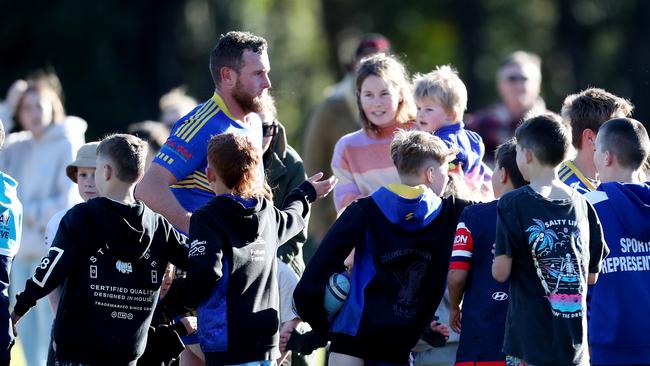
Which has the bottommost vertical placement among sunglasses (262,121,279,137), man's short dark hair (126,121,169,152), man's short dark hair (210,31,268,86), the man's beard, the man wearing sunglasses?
sunglasses (262,121,279,137)

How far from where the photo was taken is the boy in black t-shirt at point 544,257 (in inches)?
217

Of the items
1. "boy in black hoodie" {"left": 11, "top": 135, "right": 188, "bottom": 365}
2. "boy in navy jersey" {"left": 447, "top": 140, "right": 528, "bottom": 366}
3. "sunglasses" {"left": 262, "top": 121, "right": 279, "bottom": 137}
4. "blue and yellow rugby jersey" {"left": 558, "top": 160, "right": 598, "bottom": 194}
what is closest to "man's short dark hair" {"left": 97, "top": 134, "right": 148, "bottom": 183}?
"boy in black hoodie" {"left": 11, "top": 135, "right": 188, "bottom": 365}

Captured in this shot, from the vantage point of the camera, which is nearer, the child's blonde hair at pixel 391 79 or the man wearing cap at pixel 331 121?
the child's blonde hair at pixel 391 79

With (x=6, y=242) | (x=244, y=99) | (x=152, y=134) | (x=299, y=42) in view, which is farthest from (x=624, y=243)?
(x=299, y=42)

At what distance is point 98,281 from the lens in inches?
226

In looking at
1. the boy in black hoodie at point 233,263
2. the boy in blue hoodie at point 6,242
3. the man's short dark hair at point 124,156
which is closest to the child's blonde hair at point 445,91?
the boy in black hoodie at point 233,263

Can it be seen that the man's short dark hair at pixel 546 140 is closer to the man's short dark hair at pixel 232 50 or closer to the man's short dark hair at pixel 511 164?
the man's short dark hair at pixel 511 164

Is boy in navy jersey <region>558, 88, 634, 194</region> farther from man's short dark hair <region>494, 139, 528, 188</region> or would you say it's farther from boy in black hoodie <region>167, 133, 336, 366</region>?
boy in black hoodie <region>167, 133, 336, 366</region>

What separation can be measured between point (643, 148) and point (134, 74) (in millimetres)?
16092

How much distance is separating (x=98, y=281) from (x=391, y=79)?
90.1 inches

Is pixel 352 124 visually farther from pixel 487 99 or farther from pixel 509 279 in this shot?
pixel 487 99

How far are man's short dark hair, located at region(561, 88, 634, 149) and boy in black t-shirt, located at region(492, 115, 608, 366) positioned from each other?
2.97ft

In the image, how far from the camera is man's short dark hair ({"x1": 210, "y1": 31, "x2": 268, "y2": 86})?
6609mm

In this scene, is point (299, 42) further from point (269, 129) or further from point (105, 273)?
point (105, 273)
